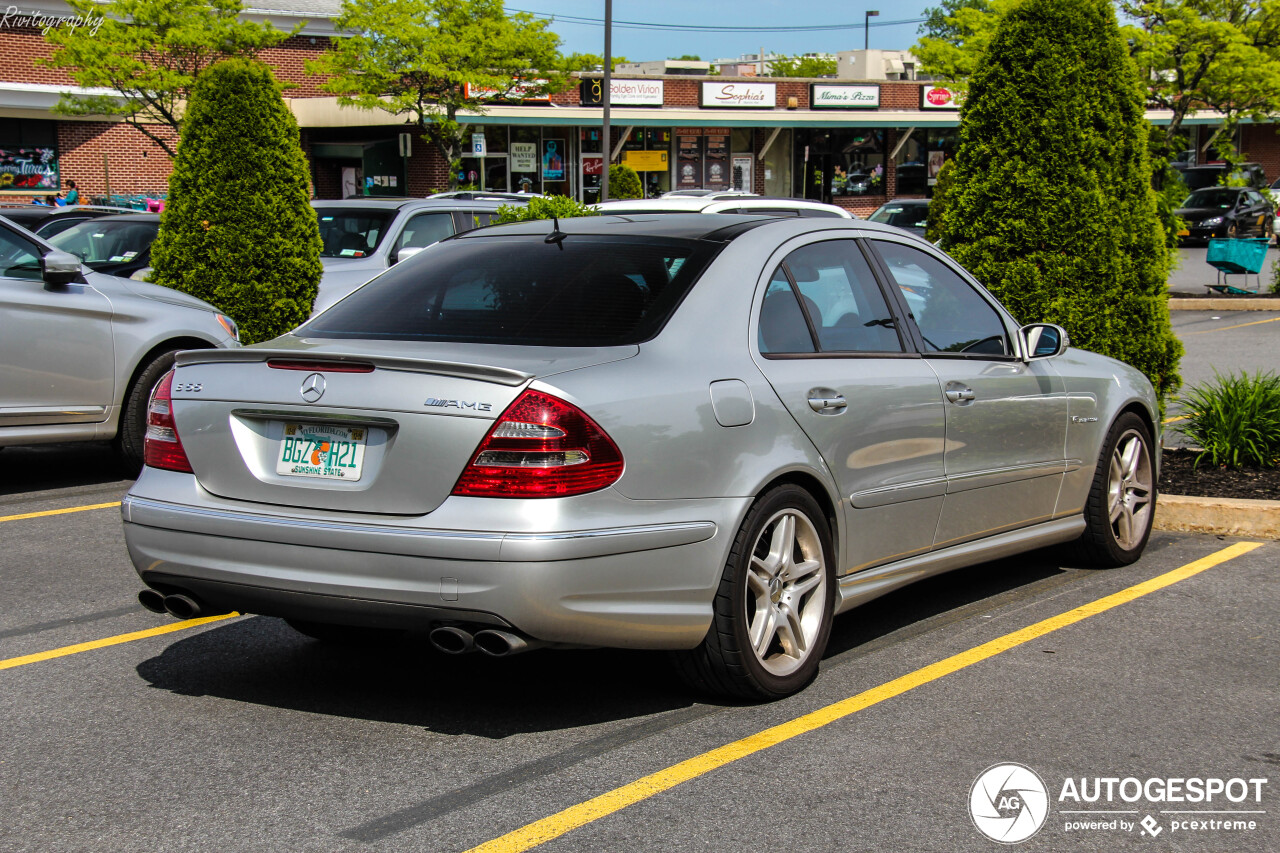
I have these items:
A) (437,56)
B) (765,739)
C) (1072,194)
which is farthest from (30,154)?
(765,739)

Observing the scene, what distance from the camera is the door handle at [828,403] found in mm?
4645

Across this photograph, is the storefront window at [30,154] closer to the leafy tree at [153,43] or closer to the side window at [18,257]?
the leafy tree at [153,43]

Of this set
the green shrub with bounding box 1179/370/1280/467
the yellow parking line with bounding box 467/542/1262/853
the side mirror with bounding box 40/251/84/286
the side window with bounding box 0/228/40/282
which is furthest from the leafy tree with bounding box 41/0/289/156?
the yellow parking line with bounding box 467/542/1262/853

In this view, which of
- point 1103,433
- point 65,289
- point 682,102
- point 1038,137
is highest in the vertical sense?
point 682,102

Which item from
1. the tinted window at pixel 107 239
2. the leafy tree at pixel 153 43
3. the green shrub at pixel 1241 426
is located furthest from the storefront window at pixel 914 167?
the green shrub at pixel 1241 426

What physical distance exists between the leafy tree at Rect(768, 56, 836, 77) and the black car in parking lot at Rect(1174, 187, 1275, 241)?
8763 centimetres

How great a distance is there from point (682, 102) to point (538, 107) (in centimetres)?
644

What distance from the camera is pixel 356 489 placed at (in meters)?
4.02

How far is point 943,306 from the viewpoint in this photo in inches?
226

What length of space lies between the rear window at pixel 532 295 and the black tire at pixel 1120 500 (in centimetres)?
273

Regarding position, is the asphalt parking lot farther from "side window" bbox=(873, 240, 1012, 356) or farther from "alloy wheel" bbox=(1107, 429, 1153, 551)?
"side window" bbox=(873, 240, 1012, 356)

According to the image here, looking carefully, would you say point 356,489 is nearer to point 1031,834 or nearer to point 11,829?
point 11,829

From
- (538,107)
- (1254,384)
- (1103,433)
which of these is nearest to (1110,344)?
(1254,384)

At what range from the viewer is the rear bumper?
3.83 metres
